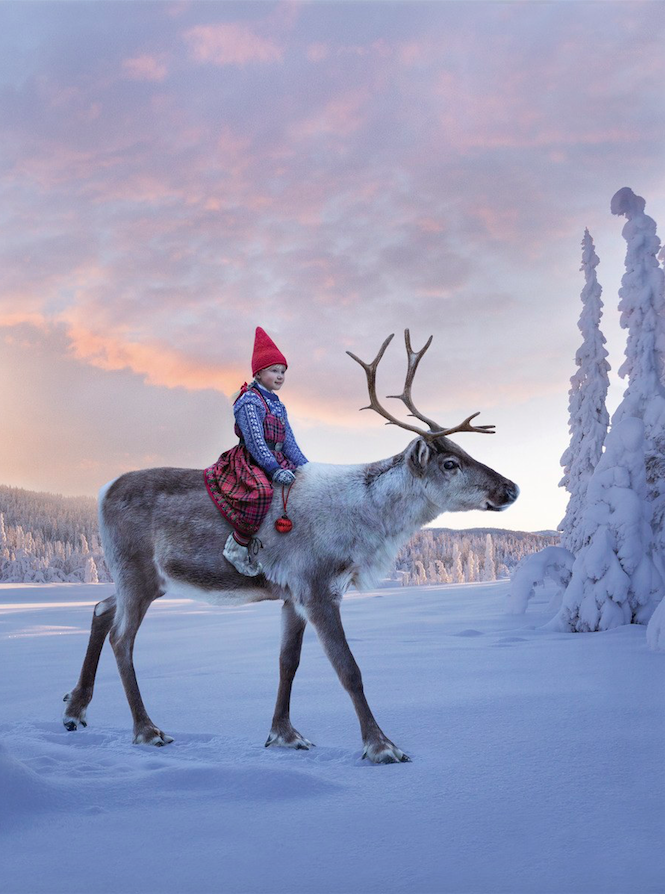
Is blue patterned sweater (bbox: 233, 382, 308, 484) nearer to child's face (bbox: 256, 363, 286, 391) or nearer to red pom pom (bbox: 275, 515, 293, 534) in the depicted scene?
child's face (bbox: 256, 363, 286, 391)

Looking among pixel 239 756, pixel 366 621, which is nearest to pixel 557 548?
pixel 366 621

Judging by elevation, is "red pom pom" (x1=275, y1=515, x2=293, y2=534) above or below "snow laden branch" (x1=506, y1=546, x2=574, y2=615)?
above

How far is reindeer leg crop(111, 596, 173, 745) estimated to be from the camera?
17.6 ft

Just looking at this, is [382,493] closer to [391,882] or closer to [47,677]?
[391,882]

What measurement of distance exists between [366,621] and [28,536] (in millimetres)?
100319

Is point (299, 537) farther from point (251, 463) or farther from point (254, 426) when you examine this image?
point (254, 426)

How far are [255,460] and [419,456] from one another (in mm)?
1270

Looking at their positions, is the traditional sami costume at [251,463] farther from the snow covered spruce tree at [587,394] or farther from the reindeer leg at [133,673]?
the snow covered spruce tree at [587,394]

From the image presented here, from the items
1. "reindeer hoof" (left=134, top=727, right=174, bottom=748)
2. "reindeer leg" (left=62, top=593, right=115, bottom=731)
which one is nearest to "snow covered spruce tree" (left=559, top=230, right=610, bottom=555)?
"reindeer leg" (left=62, top=593, right=115, bottom=731)

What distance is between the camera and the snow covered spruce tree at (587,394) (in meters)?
21.2

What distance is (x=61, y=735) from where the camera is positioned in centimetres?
569

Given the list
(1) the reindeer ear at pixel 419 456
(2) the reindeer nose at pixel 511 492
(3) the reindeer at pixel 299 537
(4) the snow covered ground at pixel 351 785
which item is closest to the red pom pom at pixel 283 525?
(3) the reindeer at pixel 299 537

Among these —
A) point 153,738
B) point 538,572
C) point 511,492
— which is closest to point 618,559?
point 538,572

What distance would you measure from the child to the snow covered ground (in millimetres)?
1443
